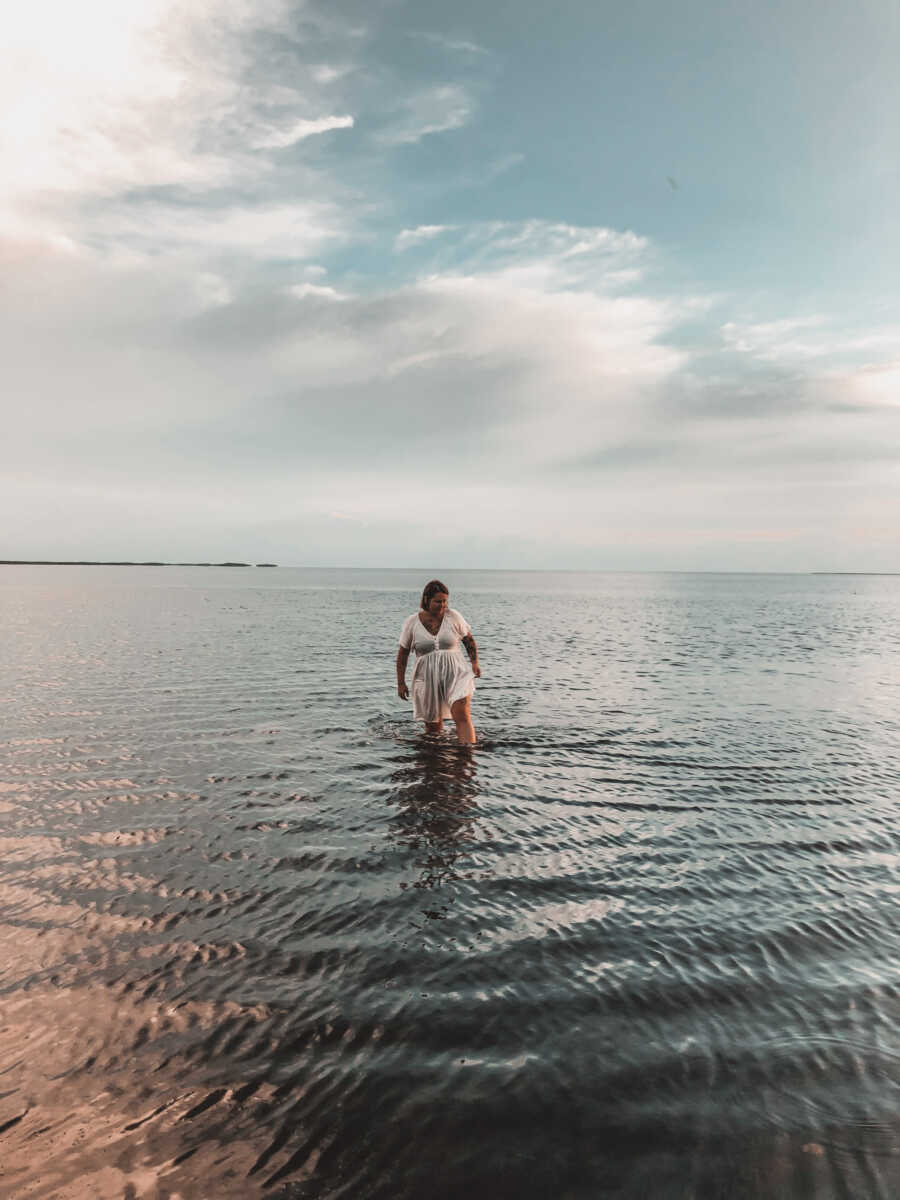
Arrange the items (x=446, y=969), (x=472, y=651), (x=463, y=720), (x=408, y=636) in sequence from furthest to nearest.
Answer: (x=472, y=651) < (x=463, y=720) < (x=408, y=636) < (x=446, y=969)

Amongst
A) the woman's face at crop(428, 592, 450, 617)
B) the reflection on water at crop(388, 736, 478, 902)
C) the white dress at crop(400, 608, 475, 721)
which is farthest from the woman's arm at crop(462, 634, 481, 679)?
the reflection on water at crop(388, 736, 478, 902)

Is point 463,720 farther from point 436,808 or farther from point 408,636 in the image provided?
point 436,808

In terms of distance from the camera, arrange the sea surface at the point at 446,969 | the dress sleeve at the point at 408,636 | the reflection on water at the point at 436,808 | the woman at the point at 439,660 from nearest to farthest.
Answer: the sea surface at the point at 446,969 < the reflection on water at the point at 436,808 < the woman at the point at 439,660 < the dress sleeve at the point at 408,636

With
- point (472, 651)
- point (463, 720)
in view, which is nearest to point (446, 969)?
point (463, 720)

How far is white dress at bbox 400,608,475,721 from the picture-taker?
12289 mm

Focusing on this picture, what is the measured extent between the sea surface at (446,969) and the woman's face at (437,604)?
270 centimetres

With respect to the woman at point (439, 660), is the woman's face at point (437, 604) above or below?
above

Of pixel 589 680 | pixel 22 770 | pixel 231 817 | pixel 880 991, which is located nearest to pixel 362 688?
pixel 589 680

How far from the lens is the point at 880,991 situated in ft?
17.4

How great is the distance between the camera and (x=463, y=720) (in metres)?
12.8

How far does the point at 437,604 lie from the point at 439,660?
4.17 ft

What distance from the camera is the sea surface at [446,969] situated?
3.68m

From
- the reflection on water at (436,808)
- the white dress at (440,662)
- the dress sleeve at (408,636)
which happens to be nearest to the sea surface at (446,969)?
the reflection on water at (436,808)

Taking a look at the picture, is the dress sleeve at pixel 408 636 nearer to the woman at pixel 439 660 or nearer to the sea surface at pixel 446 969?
the woman at pixel 439 660
